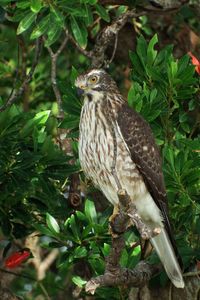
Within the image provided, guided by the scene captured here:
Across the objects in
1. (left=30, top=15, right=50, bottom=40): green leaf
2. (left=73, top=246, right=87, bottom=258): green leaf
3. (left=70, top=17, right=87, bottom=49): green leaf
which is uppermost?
(left=30, top=15, right=50, bottom=40): green leaf

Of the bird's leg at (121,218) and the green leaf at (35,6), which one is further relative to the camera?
the green leaf at (35,6)

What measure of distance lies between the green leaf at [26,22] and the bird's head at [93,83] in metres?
0.46

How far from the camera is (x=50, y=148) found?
5.54 metres

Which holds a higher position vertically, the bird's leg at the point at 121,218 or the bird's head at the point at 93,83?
the bird's leg at the point at 121,218

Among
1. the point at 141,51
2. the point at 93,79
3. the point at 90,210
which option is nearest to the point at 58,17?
the point at 93,79

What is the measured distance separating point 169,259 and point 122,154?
2.34 feet

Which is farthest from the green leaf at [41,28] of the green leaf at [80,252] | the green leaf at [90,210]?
the green leaf at [80,252]

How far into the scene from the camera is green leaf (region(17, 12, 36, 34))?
5790 mm

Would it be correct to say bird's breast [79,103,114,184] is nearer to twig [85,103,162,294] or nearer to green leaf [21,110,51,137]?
twig [85,103,162,294]

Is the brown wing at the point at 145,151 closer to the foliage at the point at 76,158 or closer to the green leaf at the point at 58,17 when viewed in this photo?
the foliage at the point at 76,158

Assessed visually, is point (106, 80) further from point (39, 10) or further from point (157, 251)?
point (157, 251)

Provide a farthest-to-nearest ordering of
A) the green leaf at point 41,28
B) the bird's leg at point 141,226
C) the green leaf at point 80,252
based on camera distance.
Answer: the green leaf at point 41,28, the green leaf at point 80,252, the bird's leg at point 141,226

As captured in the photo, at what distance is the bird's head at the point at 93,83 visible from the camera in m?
5.89

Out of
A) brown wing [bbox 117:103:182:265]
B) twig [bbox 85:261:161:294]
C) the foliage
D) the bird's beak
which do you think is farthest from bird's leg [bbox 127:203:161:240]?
the bird's beak
